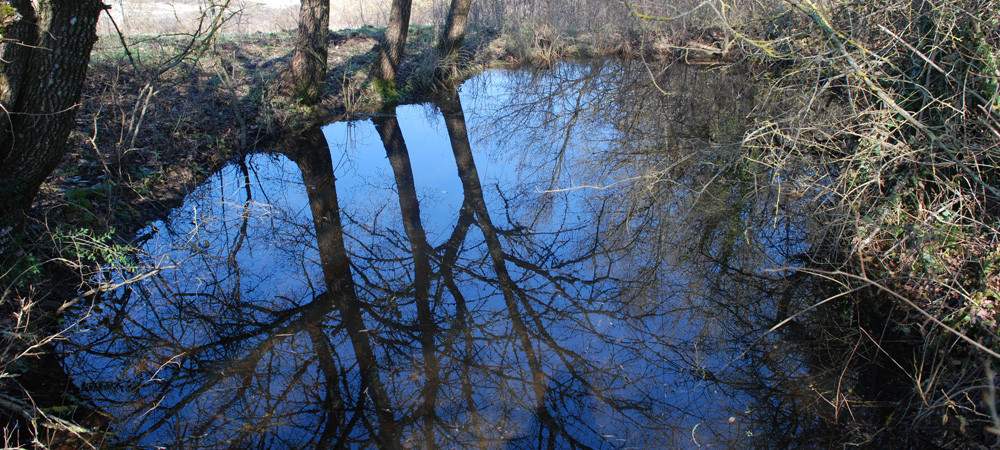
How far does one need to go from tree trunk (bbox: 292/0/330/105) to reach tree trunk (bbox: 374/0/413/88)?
4.25ft

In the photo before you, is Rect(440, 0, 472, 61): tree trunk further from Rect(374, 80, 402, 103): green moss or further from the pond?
the pond

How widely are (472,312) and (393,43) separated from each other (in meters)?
6.56

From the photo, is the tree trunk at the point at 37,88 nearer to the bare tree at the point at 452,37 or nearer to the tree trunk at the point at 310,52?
the tree trunk at the point at 310,52

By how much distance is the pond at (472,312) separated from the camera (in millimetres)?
3180

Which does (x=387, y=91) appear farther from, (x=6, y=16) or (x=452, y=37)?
(x=6, y=16)

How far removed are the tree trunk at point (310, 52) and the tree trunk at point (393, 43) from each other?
1.30 metres

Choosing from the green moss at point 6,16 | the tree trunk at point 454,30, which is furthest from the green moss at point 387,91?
the green moss at point 6,16

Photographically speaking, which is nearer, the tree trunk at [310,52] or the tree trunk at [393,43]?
the tree trunk at [310,52]

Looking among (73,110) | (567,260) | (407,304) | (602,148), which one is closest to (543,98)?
(602,148)

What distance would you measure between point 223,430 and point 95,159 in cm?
399

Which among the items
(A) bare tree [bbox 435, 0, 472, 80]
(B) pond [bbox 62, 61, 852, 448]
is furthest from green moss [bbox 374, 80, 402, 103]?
(B) pond [bbox 62, 61, 852, 448]

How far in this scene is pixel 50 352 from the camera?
3574 millimetres

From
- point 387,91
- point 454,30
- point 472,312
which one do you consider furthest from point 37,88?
point 454,30

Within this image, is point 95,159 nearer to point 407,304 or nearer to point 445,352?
point 407,304
